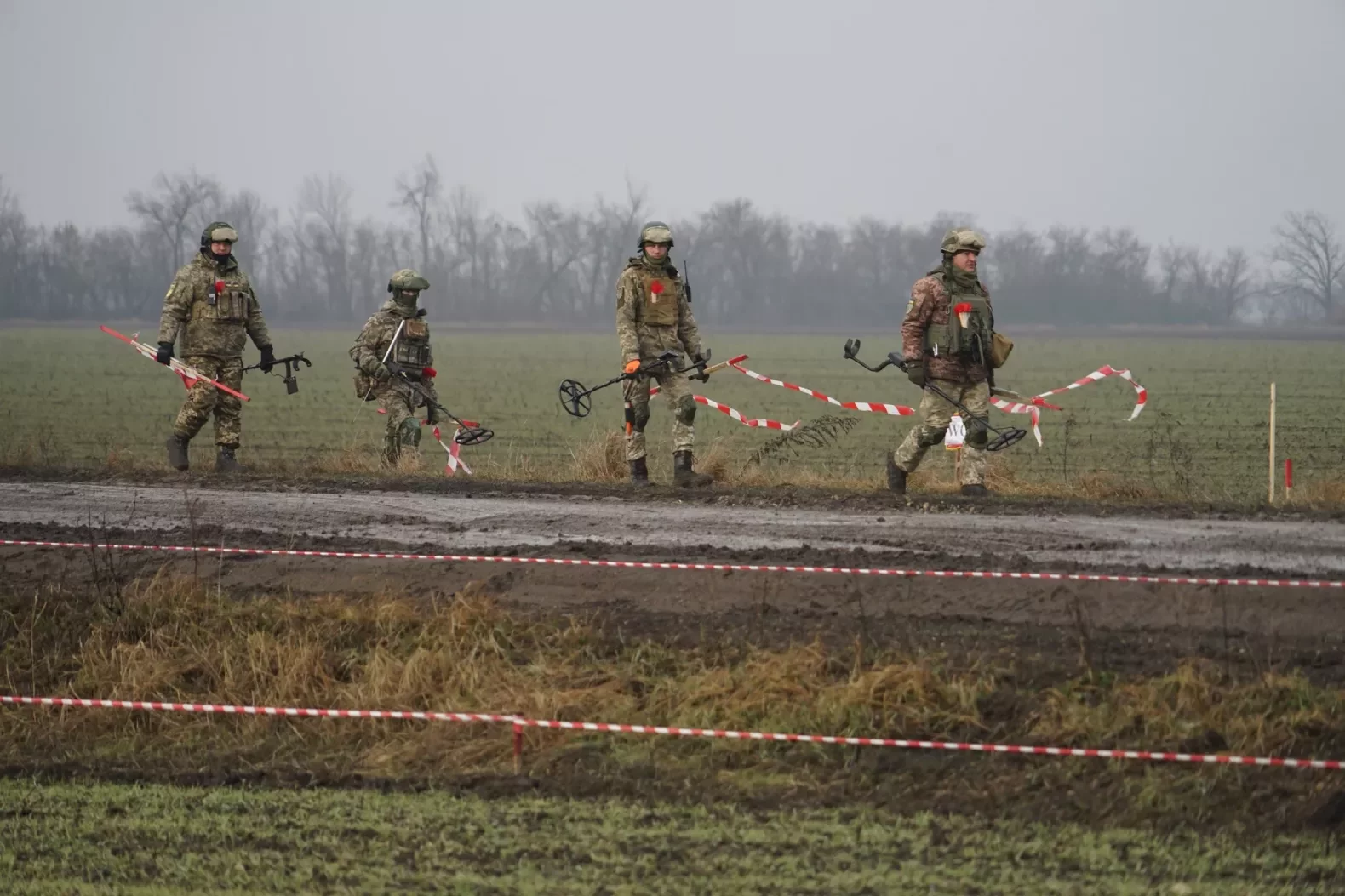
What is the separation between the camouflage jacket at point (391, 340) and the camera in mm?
15537

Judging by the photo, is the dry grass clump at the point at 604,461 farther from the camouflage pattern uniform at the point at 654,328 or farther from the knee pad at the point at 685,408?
the knee pad at the point at 685,408

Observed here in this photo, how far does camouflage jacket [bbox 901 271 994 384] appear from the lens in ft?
40.6

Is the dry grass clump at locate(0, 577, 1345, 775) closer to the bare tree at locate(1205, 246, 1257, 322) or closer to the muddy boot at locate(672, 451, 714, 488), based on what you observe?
the muddy boot at locate(672, 451, 714, 488)

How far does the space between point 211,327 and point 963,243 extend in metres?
7.16

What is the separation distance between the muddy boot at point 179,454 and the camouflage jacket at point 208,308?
0.81 meters

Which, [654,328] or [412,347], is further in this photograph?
[412,347]

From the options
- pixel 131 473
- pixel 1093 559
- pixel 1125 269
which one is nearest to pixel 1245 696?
pixel 1093 559

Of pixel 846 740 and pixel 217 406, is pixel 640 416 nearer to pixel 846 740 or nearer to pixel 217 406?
pixel 217 406

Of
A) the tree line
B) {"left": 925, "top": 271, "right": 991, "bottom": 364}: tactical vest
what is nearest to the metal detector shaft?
{"left": 925, "top": 271, "right": 991, "bottom": 364}: tactical vest

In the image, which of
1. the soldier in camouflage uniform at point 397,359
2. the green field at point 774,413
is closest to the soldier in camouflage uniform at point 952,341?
the green field at point 774,413

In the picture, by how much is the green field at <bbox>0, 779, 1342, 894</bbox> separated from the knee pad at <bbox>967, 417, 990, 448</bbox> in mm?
5935

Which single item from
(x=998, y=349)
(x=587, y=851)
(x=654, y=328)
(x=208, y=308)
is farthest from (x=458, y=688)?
(x=208, y=308)

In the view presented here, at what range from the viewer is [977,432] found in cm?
1249

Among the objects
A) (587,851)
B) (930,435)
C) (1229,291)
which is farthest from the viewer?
(1229,291)
